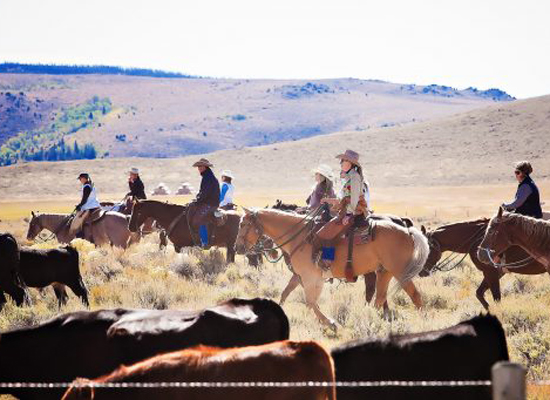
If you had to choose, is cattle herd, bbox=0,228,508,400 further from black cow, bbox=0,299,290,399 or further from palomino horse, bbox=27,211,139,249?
palomino horse, bbox=27,211,139,249

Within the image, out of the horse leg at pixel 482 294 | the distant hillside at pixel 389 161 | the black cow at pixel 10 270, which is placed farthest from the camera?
the distant hillside at pixel 389 161

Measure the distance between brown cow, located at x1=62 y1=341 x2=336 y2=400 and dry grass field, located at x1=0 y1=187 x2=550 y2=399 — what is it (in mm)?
2743

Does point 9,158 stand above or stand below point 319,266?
below

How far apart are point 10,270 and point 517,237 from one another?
7.49 metres

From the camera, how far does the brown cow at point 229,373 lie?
15.1ft

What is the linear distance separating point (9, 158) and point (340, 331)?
183943 mm

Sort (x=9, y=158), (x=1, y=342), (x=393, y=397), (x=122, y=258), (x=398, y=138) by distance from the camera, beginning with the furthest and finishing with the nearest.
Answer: (x=9, y=158) → (x=398, y=138) → (x=122, y=258) → (x=1, y=342) → (x=393, y=397)

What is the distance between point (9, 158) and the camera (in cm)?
18138

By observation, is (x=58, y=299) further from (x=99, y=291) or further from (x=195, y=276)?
(x=195, y=276)

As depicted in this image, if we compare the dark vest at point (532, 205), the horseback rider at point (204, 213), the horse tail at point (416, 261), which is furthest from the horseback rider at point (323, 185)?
the horseback rider at point (204, 213)

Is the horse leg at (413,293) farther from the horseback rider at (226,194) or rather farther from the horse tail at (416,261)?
the horseback rider at (226,194)

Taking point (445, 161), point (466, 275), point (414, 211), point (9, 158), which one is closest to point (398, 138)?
point (445, 161)

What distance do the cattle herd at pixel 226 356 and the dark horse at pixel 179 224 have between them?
37.2 feet

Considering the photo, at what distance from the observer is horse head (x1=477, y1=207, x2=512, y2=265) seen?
11125 mm
